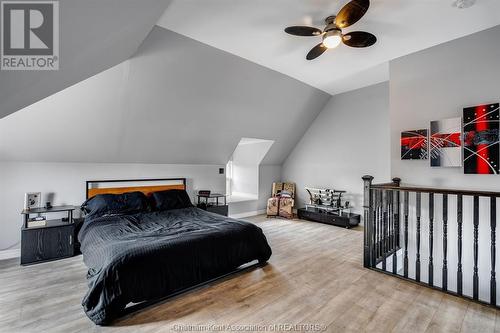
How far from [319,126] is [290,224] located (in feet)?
8.54

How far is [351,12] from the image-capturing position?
2.25 meters

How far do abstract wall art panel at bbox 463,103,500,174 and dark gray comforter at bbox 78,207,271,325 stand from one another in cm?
286

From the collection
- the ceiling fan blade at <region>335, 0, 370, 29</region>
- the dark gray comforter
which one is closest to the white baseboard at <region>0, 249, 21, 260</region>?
the dark gray comforter

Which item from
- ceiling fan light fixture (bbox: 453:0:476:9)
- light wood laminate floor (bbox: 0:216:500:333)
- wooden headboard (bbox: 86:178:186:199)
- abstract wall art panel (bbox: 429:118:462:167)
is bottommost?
light wood laminate floor (bbox: 0:216:500:333)

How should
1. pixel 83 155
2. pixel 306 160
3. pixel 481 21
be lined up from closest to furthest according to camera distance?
1. pixel 481 21
2. pixel 83 155
3. pixel 306 160

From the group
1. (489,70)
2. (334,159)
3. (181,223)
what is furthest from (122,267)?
(334,159)

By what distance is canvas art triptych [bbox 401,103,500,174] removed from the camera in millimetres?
2966

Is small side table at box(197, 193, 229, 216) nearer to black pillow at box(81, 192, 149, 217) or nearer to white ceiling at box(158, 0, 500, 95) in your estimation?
black pillow at box(81, 192, 149, 217)

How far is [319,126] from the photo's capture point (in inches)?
247

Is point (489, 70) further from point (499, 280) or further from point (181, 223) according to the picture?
point (181, 223)

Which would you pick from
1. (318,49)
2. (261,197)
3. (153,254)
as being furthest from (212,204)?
(318,49)

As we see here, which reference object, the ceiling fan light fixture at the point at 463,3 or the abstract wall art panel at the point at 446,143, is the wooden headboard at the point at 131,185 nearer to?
the abstract wall art panel at the point at 446,143

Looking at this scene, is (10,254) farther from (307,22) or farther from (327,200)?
(327,200)
